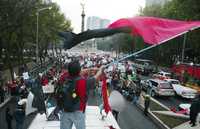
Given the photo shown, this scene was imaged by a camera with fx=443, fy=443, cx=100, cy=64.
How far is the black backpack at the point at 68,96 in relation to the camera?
686 cm

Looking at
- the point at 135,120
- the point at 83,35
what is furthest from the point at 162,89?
the point at 83,35

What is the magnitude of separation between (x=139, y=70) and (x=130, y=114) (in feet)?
126

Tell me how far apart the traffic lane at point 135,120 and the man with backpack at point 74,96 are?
48.6ft

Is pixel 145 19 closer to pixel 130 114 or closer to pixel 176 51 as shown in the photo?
pixel 130 114

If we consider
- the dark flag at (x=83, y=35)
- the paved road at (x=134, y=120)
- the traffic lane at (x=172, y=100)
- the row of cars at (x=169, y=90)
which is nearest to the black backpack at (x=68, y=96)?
the dark flag at (x=83, y=35)

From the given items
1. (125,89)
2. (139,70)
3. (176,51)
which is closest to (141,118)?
(125,89)

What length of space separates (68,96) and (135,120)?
713 inches

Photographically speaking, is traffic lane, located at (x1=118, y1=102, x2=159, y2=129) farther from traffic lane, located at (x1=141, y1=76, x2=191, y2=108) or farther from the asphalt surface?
traffic lane, located at (x1=141, y1=76, x2=191, y2=108)

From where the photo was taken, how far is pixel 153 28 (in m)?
8.71

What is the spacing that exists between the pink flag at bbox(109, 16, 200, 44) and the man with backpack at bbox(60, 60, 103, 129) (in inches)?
69.1

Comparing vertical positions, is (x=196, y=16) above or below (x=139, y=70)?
above

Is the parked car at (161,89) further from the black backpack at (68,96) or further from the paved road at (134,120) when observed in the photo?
the black backpack at (68,96)

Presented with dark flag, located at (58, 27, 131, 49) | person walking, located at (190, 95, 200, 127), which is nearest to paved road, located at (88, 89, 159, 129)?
person walking, located at (190, 95, 200, 127)

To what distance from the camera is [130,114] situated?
1053 inches
